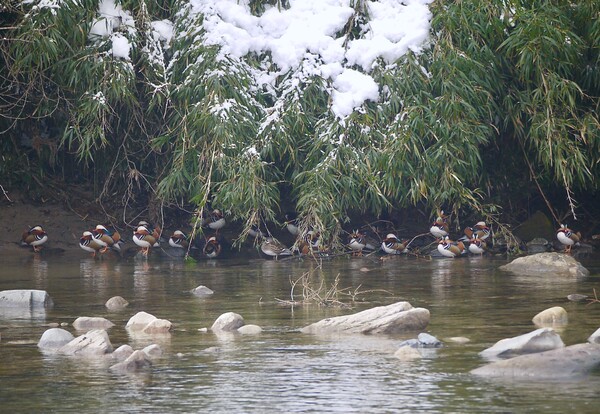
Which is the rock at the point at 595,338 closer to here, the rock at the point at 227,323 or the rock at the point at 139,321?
the rock at the point at 227,323

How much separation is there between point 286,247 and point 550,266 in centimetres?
422

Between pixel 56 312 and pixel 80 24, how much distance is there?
4.78 meters

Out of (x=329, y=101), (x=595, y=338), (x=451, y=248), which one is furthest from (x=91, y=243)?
(x=595, y=338)

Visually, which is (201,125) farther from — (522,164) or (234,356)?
(234,356)

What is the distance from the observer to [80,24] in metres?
12.3

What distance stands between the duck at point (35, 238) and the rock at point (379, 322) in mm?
7424

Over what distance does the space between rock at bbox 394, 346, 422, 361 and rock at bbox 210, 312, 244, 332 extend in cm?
158

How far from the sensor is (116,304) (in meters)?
8.94

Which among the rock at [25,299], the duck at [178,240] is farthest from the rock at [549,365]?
the duck at [178,240]

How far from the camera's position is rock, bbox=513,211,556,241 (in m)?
14.6

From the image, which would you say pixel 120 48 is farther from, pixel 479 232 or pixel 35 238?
pixel 479 232

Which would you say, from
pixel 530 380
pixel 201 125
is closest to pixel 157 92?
pixel 201 125

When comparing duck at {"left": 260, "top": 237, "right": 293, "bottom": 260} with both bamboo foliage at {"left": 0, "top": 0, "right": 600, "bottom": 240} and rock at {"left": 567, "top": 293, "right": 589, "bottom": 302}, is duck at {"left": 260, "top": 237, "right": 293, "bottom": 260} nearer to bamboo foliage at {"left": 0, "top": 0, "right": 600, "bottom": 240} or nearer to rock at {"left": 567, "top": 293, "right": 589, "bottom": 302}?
bamboo foliage at {"left": 0, "top": 0, "right": 600, "bottom": 240}

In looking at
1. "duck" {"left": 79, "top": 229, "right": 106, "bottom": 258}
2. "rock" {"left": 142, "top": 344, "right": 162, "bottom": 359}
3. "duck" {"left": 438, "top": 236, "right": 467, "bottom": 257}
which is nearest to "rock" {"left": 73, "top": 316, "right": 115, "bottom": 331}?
"rock" {"left": 142, "top": 344, "right": 162, "bottom": 359}
